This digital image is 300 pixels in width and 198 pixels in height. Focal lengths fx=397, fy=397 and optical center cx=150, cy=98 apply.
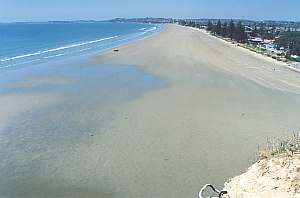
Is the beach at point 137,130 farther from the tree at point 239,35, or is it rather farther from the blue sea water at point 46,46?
the tree at point 239,35

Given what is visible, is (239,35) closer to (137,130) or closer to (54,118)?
(54,118)

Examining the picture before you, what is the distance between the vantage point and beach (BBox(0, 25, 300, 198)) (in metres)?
11.8

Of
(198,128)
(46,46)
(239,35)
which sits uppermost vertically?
(198,128)

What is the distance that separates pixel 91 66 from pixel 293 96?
20.3 meters

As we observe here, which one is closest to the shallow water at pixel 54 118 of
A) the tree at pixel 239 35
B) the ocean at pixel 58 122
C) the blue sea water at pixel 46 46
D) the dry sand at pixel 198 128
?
the ocean at pixel 58 122

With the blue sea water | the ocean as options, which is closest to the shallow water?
the ocean

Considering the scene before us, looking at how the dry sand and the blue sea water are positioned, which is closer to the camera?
the dry sand

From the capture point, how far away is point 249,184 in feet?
27.9

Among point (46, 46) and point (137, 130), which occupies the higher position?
point (137, 130)

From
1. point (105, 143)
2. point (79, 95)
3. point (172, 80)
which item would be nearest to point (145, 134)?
point (105, 143)

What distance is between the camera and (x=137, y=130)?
16.5m

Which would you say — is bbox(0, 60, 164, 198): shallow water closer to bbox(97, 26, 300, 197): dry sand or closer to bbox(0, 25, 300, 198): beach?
bbox(0, 25, 300, 198): beach

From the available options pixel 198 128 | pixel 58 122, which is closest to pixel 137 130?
pixel 198 128

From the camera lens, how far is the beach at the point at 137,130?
11773mm
